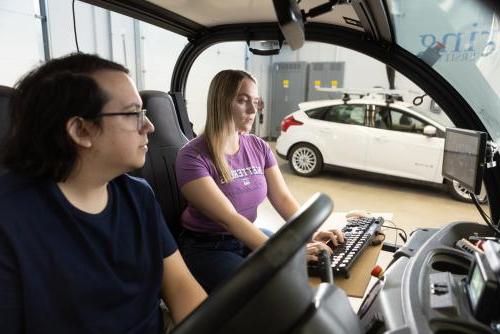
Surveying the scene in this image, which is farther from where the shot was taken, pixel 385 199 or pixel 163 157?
pixel 385 199

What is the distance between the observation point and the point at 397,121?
14.8ft

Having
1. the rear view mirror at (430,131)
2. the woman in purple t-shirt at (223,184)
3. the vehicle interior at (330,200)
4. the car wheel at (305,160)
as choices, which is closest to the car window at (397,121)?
the rear view mirror at (430,131)

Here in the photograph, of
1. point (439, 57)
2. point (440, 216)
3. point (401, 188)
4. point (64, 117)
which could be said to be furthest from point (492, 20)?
point (401, 188)

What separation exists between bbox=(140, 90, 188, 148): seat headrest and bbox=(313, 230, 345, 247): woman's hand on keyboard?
0.87m

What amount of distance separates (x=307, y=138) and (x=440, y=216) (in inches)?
77.5

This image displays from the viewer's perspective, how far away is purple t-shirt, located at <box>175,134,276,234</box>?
1.49m

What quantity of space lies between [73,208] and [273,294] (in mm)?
570

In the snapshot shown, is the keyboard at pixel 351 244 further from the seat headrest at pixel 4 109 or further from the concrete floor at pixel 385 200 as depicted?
the concrete floor at pixel 385 200

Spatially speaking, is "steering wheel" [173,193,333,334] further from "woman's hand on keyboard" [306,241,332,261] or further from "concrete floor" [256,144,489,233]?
"concrete floor" [256,144,489,233]

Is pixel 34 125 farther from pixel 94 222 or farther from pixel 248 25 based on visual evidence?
pixel 248 25

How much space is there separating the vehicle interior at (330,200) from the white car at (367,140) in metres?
2.99

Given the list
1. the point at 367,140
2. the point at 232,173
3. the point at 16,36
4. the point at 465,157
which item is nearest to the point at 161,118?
the point at 232,173

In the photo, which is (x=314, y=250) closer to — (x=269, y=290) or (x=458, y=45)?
(x=269, y=290)

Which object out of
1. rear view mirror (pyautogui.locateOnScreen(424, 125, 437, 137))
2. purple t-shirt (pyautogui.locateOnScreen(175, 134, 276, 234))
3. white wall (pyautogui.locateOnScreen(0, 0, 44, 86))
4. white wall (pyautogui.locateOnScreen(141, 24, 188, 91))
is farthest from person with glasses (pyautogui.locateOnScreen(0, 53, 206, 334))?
white wall (pyautogui.locateOnScreen(141, 24, 188, 91))
